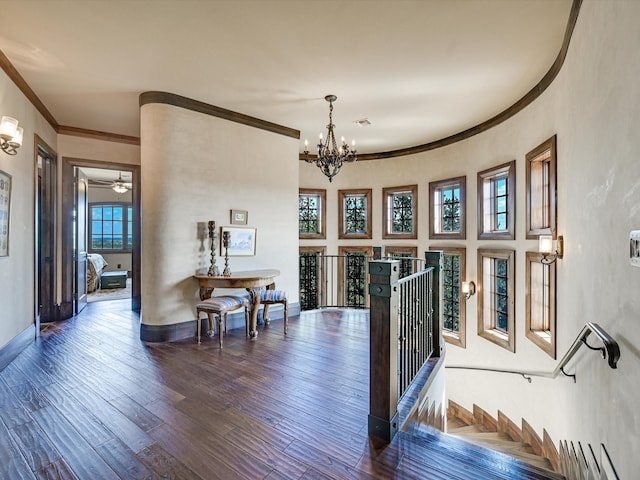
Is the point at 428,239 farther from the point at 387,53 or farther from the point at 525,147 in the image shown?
the point at 387,53

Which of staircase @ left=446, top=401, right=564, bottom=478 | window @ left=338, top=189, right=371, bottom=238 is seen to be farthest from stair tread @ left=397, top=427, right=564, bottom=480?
window @ left=338, top=189, right=371, bottom=238

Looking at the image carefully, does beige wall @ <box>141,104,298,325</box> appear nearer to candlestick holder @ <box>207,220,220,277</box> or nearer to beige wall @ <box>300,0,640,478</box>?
candlestick holder @ <box>207,220,220,277</box>

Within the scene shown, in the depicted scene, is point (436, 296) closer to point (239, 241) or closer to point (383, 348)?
point (383, 348)

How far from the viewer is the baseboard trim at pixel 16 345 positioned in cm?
302

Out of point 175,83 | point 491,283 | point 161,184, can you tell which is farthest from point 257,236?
point 491,283

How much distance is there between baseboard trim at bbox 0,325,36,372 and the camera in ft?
9.91

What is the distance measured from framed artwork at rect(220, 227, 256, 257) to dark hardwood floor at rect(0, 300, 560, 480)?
124 cm

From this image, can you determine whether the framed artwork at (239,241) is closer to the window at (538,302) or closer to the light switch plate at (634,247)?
the window at (538,302)

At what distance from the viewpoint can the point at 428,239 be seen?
610 centimetres

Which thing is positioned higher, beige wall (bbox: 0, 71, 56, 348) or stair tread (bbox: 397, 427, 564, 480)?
beige wall (bbox: 0, 71, 56, 348)

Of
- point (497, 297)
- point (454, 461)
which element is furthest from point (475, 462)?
point (497, 297)

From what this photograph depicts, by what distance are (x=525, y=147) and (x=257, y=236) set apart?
3.82 m

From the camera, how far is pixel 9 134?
286 cm

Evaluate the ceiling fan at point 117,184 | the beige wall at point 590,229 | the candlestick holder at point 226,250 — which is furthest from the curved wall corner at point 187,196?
the ceiling fan at point 117,184
